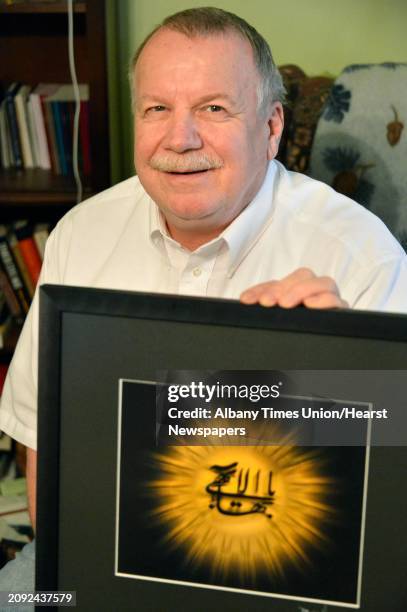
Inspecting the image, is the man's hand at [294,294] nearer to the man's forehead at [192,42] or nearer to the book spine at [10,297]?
the man's forehead at [192,42]

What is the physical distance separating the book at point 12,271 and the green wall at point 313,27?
35 cm

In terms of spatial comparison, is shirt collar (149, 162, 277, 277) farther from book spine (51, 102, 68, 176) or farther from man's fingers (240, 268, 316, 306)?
book spine (51, 102, 68, 176)

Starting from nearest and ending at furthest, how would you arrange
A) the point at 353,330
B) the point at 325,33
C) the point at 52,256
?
the point at 353,330 < the point at 52,256 < the point at 325,33

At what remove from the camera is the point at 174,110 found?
1276 millimetres

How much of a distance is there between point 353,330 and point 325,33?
1498 mm

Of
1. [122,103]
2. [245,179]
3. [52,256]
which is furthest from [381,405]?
[122,103]

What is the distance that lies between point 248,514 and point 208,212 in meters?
0.58

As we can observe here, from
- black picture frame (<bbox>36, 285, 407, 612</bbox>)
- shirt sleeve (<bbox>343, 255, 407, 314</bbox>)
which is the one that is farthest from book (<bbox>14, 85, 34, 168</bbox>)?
black picture frame (<bbox>36, 285, 407, 612</bbox>)

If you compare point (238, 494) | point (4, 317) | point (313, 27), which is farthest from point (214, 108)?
point (4, 317)

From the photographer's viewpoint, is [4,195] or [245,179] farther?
[4,195]

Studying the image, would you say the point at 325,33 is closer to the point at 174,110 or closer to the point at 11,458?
the point at 174,110

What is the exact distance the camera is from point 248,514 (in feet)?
2.65

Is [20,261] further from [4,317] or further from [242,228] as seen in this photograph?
[242,228]

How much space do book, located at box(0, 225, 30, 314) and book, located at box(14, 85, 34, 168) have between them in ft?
0.64
